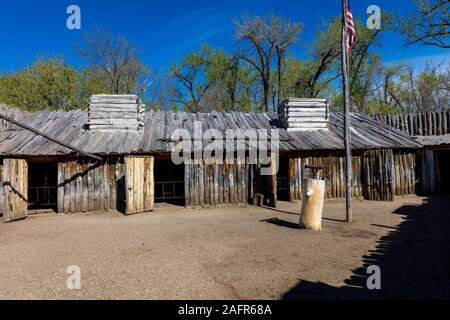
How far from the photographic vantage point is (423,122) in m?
16.9

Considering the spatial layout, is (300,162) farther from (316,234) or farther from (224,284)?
(224,284)

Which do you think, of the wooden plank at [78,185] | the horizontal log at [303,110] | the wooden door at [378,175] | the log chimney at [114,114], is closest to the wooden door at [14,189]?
the wooden plank at [78,185]

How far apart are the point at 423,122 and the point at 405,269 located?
51.7ft

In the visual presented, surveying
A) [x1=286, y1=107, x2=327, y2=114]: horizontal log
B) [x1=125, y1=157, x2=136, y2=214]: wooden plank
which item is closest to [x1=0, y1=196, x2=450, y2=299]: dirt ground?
[x1=125, y1=157, x2=136, y2=214]: wooden plank

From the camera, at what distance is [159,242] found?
7.08 m

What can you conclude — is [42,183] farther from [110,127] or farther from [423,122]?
[423,122]

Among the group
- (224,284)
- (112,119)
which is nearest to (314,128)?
(112,119)

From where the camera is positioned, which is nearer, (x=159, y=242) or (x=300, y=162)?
(x=159, y=242)

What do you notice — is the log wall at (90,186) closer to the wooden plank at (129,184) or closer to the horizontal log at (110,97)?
the wooden plank at (129,184)

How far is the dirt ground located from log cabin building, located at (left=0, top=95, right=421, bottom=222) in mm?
1601

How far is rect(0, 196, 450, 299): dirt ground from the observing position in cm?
430

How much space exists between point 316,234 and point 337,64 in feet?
84.5

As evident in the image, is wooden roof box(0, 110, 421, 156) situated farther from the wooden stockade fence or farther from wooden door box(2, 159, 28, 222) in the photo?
the wooden stockade fence
